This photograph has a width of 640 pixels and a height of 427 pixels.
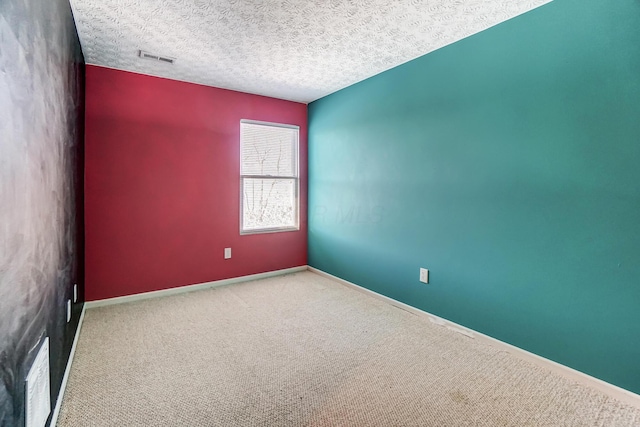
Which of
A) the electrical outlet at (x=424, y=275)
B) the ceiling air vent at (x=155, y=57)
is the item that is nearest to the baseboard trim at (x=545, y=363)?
the electrical outlet at (x=424, y=275)

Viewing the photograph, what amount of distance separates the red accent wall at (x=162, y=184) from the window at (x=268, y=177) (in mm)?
121

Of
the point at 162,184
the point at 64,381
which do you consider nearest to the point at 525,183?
the point at 64,381

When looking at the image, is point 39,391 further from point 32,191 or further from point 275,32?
point 275,32

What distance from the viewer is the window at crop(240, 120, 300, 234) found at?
392 cm

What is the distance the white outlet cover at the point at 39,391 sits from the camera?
44.0 inches

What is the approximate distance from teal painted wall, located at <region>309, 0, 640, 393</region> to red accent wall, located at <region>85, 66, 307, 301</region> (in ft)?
5.61

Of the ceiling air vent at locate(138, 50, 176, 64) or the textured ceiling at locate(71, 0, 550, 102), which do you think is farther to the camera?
the ceiling air vent at locate(138, 50, 176, 64)

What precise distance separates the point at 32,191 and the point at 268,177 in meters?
2.92

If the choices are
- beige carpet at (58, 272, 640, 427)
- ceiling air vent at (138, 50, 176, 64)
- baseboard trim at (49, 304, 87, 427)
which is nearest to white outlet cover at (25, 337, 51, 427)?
baseboard trim at (49, 304, 87, 427)

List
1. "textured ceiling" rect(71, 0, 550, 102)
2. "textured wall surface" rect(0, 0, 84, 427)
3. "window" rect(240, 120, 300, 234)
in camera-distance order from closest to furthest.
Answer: "textured wall surface" rect(0, 0, 84, 427)
"textured ceiling" rect(71, 0, 550, 102)
"window" rect(240, 120, 300, 234)

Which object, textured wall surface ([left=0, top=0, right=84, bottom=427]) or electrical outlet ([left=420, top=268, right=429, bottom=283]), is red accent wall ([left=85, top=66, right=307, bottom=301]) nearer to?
textured wall surface ([left=0, top=0, right=84, bottom=427])

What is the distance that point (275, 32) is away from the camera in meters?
2.38

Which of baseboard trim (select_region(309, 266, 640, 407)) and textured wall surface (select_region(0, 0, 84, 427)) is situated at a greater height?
textured wall surface (select_region(0, 0, 84, 427))

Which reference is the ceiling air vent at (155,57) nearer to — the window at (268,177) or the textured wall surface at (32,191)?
the textured wall surface at (32,191)
